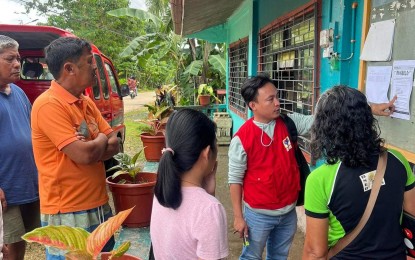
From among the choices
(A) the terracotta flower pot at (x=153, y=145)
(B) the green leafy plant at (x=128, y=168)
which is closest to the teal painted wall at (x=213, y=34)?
(A) the terracotta flower pot at (x=153, y=145)

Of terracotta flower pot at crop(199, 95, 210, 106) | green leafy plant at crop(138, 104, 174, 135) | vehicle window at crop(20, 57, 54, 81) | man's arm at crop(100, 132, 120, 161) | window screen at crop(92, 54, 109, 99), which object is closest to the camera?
man's arm at crop(100, 132, 120, 161)

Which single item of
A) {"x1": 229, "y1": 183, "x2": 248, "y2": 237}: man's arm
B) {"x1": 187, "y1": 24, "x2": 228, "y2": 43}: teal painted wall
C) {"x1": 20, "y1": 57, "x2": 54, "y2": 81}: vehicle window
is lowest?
{"x1": 229, "y1": 183, "x2": 248, "y2": 237}: man's arm

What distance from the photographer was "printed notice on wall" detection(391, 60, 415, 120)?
1.97m

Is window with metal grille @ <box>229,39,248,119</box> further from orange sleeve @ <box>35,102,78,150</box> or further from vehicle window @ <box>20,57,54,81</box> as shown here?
orange sleeve @ <box>35,102,78,150</box>

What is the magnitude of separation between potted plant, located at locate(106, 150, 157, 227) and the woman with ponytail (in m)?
1.04

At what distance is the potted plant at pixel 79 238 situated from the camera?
4.16ft

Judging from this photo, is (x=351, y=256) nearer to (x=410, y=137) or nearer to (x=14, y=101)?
(x=410, y=137)

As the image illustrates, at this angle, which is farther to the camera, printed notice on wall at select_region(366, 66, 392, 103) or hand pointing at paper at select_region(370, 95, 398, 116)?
printed notice on wall at select_region(366, 66, 392, 103)

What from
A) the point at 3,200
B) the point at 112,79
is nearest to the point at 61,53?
the point at 3,200

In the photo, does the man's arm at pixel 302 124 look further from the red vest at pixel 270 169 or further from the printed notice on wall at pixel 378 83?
the printed notice on wall at pixel 378 83

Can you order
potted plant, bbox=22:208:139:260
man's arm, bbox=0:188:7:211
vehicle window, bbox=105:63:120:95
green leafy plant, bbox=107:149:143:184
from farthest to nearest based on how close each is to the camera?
vehicle window, bbox=105:63:120:95 < green leafy plant, bbox=107:149:143:184 < man's arm, bbox=0:188:7:211 < potted plant, bbox=22:208:139:260

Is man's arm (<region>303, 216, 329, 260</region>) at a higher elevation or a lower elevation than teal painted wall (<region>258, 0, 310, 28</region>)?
lower

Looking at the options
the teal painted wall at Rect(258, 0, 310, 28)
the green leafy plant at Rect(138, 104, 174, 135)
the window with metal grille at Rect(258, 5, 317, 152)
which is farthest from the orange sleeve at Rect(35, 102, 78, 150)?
the teal painted wall at Rect(258, 0, 310, 28)

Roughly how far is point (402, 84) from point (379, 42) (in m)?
0.37
